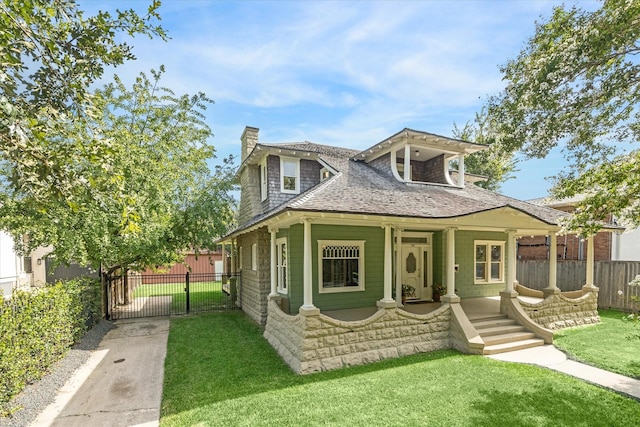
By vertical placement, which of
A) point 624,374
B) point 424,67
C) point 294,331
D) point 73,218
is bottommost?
point 624,374

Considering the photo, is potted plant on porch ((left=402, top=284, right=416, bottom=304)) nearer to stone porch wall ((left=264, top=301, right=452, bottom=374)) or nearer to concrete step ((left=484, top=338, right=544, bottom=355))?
stone porch wall ((left=264, top=301, right=452, bottom=374))

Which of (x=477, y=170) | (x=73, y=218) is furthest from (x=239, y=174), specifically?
(x=477, y=170)

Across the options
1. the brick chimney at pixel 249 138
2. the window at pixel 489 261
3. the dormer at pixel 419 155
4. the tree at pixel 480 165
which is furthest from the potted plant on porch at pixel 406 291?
the tree at pixel 480 165

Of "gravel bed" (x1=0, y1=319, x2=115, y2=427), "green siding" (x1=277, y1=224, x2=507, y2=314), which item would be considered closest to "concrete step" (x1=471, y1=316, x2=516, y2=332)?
"green siding" (x1=277, y1=224, x2=507, y2=314)

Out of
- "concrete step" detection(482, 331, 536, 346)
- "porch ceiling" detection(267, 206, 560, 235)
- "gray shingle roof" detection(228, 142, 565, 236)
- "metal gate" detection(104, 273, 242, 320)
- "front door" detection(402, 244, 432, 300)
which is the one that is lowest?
"metal gate" detection(104, 273, 242, 320)

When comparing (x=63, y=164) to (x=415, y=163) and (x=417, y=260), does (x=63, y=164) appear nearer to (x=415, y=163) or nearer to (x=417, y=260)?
(x=417, y=260)

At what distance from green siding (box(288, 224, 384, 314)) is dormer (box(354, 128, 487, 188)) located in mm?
2737

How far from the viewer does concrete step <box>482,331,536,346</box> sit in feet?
26.3

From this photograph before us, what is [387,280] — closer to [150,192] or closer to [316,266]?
[316,266]

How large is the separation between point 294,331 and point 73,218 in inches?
264

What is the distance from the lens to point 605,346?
8141 mm

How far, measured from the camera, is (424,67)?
7719mm

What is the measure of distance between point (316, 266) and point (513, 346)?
18.7ft

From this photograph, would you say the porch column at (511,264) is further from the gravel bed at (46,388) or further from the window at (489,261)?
the gravel bed at (46,388)
